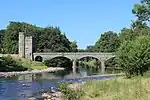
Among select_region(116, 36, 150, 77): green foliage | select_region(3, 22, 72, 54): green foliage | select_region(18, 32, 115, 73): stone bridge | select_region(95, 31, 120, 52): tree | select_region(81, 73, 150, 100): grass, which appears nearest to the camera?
select_region(81, 73, 150, 100): grass

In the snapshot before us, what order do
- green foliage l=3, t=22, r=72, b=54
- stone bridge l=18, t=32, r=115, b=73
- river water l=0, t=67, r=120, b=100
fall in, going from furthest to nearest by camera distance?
1. green foliage l=3, t=22, r=72, b=54
2. stone bridge l=18, t=32, r=115, b=73
3. river water l=0, t=67, r=120, b=100

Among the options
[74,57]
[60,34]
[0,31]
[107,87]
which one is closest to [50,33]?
[60,34]

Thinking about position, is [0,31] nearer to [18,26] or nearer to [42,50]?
[18,26]

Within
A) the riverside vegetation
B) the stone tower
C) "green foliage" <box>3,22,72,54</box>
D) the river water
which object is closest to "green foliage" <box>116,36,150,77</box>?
the riverside vegetation

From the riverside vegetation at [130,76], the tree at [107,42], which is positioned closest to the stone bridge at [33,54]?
the tree at [107,42]

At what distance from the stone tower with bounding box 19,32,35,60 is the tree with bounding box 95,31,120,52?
1225 inches

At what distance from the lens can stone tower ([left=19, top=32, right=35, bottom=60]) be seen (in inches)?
5428

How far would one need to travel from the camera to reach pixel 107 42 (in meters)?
154

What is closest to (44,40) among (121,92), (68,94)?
(68,94)

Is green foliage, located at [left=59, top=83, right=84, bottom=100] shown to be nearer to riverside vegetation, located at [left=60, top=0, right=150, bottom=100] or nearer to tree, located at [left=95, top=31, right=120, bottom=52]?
riverside vegetation, located at [left=60, top=0, right=150, bottom=100]

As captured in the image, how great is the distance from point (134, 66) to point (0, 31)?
15052 centimetres

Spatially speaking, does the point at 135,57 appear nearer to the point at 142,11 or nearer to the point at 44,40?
the point at 142,11

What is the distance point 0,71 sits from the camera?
3996 inches

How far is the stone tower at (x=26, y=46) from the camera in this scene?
13788 cm
